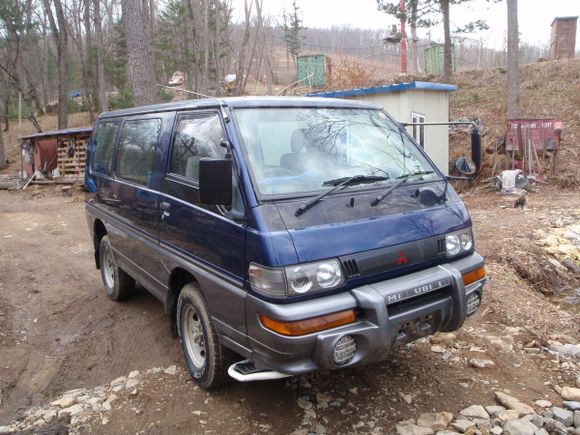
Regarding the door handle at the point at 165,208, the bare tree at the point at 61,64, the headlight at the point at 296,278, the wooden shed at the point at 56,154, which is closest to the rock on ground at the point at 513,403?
the headlight at the point at 296,278

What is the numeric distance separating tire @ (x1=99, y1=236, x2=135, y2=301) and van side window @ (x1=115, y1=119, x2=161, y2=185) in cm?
113

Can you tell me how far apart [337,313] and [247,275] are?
0.59 m

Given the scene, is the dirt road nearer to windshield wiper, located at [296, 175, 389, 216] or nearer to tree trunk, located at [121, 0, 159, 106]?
windshield wiper, located at [296, 175, 389, 216]

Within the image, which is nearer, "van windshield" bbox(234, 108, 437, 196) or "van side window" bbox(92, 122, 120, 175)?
"van windshield" bbox(234, 108, 437, 196)

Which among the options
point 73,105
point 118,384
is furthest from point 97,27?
point 118,384

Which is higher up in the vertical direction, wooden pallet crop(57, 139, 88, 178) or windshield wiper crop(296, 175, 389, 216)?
wooden pallet crop(57, 139, 88, 178)

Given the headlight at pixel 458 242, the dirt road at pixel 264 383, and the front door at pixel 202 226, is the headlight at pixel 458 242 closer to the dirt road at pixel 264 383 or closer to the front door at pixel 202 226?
the dirt road at pixel 264 383

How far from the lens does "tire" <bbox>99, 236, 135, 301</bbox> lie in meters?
5.62

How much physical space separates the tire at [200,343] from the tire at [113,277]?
1881mm

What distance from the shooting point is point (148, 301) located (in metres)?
5.86

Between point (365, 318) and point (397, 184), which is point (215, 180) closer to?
point (365, 318)

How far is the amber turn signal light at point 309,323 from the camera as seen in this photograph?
109 inches

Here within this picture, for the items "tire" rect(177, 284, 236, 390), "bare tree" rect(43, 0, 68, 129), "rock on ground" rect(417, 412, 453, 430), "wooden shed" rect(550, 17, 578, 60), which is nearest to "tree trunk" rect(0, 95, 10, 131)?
"bare tree" rect(43, 0, 68, 129)

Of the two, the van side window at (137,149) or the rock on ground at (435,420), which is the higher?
the van side window at (137,149)
